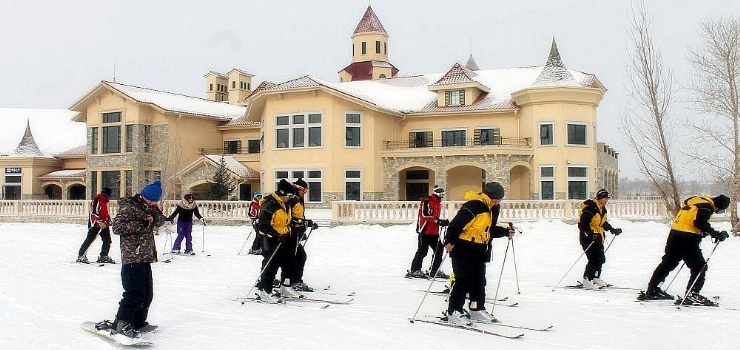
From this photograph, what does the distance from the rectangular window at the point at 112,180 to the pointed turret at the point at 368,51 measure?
22605 millimetres

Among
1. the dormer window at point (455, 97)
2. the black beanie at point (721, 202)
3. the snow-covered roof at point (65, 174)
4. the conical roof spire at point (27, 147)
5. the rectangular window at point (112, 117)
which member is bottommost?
the black beanie at point (721, 202)

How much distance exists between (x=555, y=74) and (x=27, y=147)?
106ft

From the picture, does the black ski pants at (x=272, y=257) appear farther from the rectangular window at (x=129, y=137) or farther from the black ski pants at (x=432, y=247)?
the rectangular window at (x=129, y=137)

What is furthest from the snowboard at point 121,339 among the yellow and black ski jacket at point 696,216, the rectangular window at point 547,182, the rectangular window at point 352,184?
the rectangular window at point 547,182

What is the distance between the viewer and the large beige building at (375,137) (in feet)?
97.6

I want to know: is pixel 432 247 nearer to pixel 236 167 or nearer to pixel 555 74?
pixel 555 74

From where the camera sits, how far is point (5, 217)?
94.1 feet

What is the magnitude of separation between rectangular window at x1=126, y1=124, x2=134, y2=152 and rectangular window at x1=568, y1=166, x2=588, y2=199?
76.0ft

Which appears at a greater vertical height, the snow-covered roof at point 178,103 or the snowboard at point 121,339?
the snow-covered roof at point 178,103

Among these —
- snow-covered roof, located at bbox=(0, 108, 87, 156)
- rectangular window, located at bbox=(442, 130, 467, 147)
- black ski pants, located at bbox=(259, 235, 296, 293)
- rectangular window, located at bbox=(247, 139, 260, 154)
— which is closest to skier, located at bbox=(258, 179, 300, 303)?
Result: black ski pants, located at bbox=(259, 235, 296, 293)

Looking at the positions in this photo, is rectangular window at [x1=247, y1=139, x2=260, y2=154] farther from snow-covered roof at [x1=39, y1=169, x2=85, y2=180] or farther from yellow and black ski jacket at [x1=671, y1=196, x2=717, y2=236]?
yellow and black ski jacket at [x1=671, y1=196, x2=717, y2=236]

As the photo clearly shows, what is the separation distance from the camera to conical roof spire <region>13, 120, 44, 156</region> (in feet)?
131

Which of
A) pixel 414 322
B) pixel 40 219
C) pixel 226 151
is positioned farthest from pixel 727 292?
pixel 226 151

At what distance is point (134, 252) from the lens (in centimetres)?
655
